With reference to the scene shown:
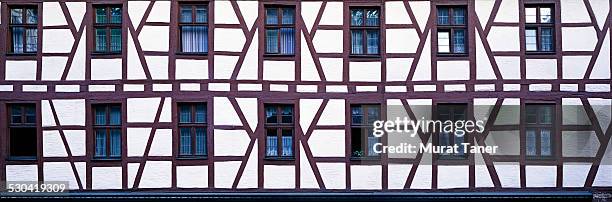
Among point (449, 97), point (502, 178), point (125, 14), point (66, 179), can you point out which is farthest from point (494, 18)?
point (66, 179)

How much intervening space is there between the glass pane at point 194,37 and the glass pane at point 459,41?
4.92 m

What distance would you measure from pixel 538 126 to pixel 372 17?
3.91m

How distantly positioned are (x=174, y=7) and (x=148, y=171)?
10.6ft

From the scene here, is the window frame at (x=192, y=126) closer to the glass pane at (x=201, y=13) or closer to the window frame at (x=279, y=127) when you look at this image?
the window frame at (x=279, y=127)

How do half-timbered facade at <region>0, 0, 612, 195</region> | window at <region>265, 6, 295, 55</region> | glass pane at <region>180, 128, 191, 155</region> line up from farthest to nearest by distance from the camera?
window at <region>265, 6, 295, 55</region>, glass pane at <region>180, 128, 191, 155</region>, half-timbered facade at <region>0, 0, 612, 195</region>

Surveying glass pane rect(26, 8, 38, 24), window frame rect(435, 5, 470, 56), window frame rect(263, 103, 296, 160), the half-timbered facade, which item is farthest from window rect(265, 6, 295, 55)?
glass pane rect(26, 8, 38, 24)

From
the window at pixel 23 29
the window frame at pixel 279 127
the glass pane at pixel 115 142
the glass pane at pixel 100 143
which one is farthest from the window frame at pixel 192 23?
the window at pixel 23 29

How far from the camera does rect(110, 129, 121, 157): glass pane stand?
1247 centimetres

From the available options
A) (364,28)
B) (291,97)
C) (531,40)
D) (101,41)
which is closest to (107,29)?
(101,41)

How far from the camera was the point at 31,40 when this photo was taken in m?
12.6

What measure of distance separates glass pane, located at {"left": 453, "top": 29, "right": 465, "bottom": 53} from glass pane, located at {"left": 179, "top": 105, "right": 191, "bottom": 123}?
5.37 meters

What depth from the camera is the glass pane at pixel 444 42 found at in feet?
41.3

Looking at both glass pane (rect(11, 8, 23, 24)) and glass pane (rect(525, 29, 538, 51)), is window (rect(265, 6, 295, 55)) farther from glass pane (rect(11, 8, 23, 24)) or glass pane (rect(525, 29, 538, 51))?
glass pane (rect(11, 8, 23, 24))

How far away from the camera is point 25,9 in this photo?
12.6m
